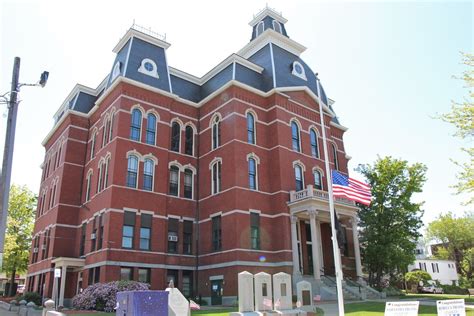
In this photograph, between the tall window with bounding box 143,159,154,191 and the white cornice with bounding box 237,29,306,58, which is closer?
the tall window with bounding box 143,159,154,191

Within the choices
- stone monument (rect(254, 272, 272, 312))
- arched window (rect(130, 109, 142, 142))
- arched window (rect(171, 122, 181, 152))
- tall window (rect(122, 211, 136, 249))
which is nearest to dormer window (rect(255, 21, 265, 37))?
arched window (rect(171, 122, 181, 152))

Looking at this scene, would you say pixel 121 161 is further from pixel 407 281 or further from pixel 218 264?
pixel 407 281

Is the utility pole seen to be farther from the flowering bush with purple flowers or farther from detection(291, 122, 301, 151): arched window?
detection(291, 122, 301, 151): arched window

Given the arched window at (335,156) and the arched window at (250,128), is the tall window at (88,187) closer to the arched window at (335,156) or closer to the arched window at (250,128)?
the arched window at (250,128)

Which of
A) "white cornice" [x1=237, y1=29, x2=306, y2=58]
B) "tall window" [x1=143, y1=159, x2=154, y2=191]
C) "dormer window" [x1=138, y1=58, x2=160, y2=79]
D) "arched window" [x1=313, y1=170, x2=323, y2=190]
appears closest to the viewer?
"tall window" [x1=143, y1=159, x2=154, y2=191]

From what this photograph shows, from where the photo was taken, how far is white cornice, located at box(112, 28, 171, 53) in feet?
115

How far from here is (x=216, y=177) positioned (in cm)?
3341

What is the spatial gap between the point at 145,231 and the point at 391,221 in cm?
2200

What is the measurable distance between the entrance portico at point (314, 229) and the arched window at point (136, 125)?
13.0 m

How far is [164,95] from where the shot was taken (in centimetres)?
3409

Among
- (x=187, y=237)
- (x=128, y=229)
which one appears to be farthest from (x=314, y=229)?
(x=128, y=229)

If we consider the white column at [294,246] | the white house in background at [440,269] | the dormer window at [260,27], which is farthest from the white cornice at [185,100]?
the white house in background at [440,269]

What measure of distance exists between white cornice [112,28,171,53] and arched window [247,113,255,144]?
403 inches

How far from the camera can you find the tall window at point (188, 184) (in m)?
34.4
